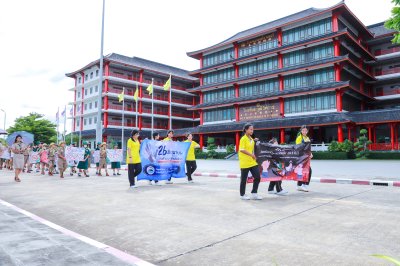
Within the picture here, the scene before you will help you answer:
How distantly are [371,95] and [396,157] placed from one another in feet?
56.6

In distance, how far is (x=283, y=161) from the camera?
27.9ft

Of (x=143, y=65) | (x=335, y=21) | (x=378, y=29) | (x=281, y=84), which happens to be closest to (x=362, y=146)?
(x=281, y=84)

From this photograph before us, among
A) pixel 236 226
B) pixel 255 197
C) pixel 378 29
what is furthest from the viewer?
pixel 378 29

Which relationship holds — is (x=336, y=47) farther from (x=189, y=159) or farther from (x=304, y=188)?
(x=304, y=188)

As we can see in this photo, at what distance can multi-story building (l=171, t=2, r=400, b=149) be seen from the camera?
3244 centimetres

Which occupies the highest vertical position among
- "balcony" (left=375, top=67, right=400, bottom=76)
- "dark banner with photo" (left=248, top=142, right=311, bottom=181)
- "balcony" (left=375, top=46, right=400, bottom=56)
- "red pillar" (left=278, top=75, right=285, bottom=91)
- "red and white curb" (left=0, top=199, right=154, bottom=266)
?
"balcony" (left=375, top=46, right=400, bottom=56)

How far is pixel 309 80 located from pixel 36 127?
45.6 meters

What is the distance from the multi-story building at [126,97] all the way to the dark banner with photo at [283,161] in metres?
38.5

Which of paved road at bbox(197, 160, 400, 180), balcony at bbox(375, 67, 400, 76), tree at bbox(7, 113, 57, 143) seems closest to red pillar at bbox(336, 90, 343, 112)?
balcony at bbox(375, 67, 400, 76)

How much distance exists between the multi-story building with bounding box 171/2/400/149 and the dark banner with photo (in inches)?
907

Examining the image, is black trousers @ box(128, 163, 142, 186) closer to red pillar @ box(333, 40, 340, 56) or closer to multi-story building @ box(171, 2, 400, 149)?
multi-story building @ box(171, 2, 400, 149)

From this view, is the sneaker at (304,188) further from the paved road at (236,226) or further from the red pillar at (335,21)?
the red pillar at (335,21)

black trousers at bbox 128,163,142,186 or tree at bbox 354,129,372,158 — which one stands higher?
tree at bbox 354,129,372,158

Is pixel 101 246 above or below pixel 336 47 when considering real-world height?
below
